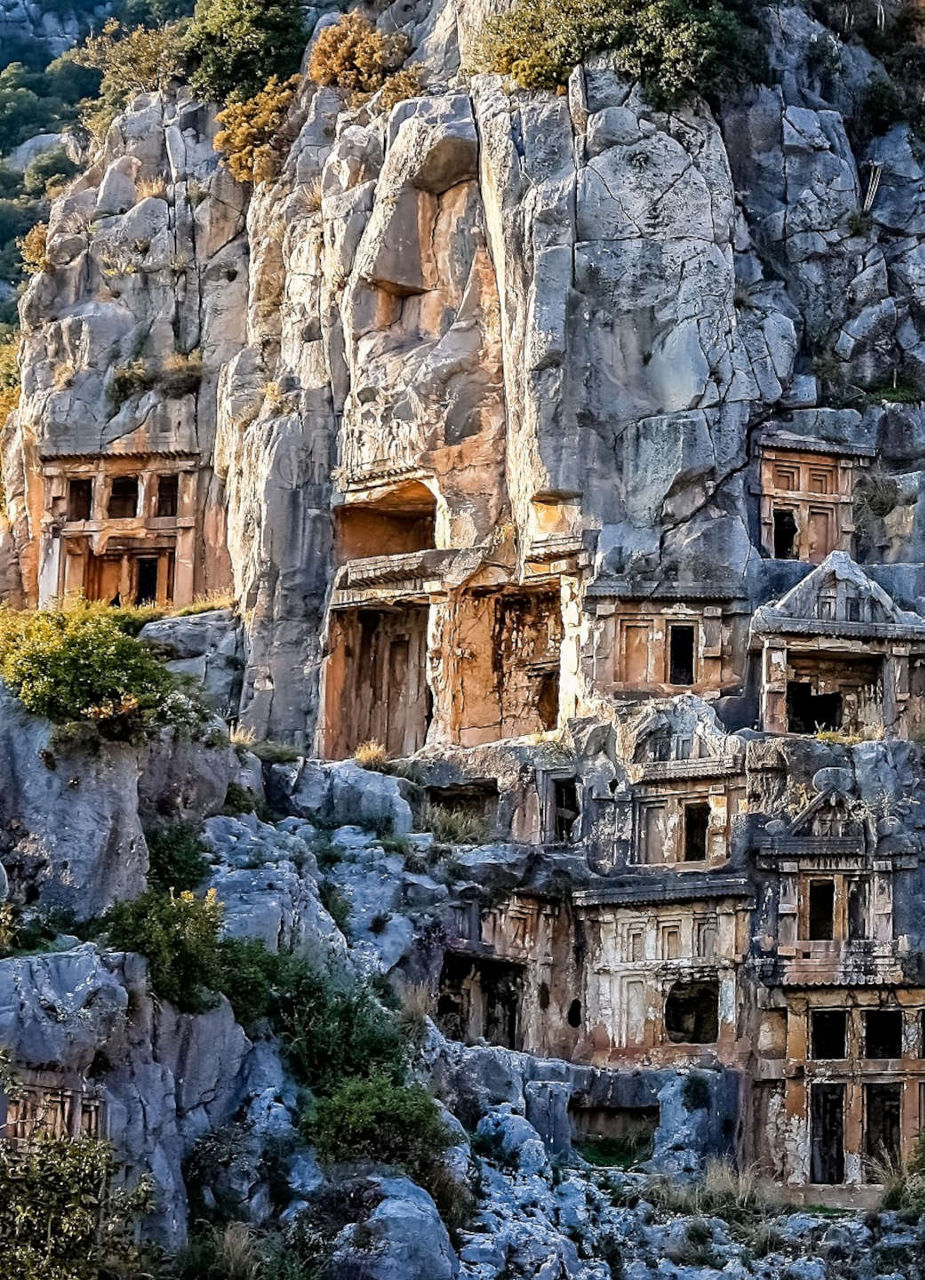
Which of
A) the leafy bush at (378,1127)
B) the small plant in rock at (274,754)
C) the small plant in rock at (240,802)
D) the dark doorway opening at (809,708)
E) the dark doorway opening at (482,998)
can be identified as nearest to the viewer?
the leafy bush at (378,1127)

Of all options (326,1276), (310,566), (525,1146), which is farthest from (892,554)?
(326,1276)

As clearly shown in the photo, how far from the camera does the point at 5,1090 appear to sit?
33.1 metres

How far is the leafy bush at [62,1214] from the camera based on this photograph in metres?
31.3

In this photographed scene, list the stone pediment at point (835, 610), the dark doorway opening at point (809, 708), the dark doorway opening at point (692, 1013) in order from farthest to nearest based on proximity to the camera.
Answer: the dark doorway opening at point (809, 708) < the stone pediment at point (835, 610) < the dark doorway opening at point (692, 1013)

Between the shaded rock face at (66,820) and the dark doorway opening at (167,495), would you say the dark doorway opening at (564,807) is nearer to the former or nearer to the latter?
the shaded rock face at (66,820)

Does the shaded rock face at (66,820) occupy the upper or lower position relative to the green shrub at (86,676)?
lower

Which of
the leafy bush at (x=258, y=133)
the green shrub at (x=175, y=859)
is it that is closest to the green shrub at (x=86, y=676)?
the green shrub at (x=175, y=859)

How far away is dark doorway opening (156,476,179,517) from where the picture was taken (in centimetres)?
6781

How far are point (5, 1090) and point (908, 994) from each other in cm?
2126

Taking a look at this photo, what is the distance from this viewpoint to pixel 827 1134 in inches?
1924

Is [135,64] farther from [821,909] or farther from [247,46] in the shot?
[821,909]

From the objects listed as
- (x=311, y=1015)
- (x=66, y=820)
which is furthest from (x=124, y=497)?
(x=311, y=1015)

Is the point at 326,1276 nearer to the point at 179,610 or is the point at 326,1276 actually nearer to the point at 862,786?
the point at 862,786

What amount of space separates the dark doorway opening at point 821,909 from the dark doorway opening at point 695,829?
8.38 ft
